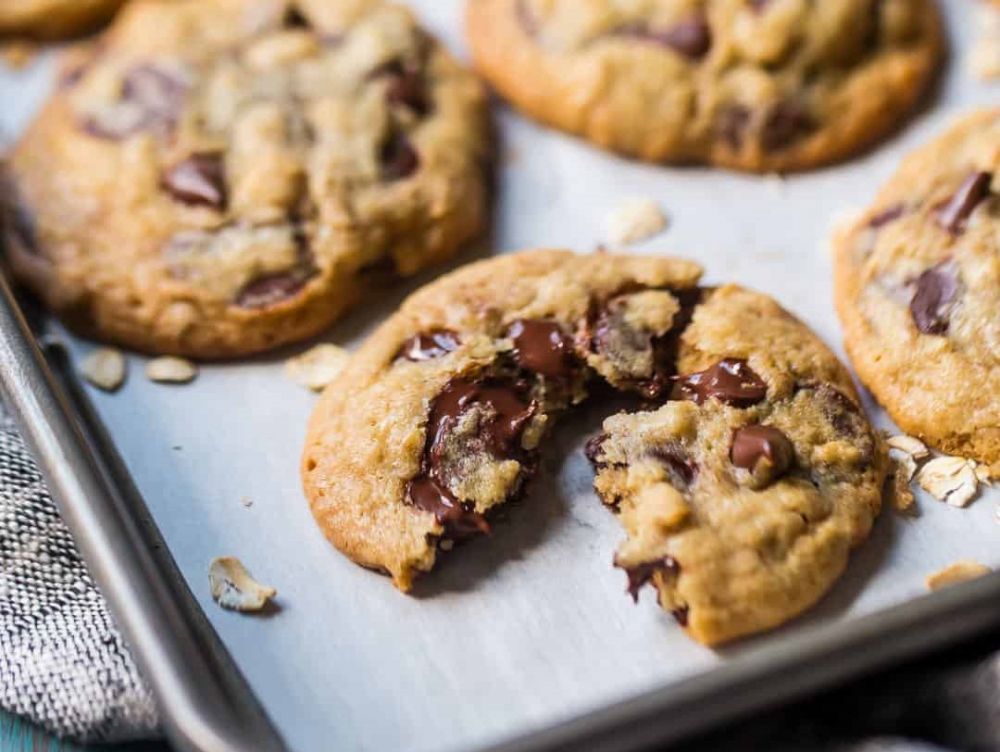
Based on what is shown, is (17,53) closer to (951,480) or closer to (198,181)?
(198,181)

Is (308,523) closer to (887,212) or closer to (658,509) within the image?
(658,509)

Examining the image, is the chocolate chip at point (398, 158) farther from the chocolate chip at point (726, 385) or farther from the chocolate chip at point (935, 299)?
the chocolate chip at point (935, 299)

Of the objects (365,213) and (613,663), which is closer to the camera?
(613,663)

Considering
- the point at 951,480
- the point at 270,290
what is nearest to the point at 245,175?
the point at 270,290

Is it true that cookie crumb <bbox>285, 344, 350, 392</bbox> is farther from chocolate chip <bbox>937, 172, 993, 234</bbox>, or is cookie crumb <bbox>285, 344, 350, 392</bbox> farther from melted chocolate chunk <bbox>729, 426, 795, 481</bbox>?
chocolate chip <bbox>937, 172, 993, 234</bbox>

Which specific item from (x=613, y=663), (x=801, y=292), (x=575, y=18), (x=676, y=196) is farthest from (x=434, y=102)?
(x=613, y=663)

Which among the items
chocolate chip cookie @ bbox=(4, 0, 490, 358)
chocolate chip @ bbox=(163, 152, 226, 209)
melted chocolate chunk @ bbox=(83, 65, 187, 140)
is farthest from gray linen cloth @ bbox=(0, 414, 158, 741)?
melted chocolate chunk @ bbox=(83, 65, 187, 140)
